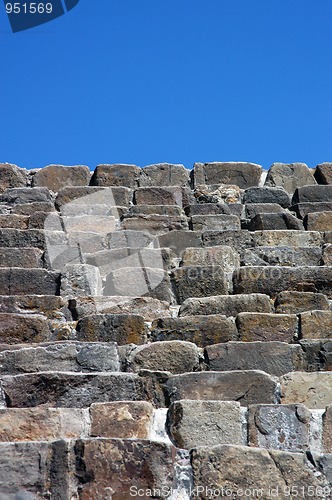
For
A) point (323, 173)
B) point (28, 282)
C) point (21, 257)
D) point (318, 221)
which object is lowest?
point (28, 282)

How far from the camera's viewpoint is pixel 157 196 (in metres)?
8.42

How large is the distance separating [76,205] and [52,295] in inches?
84.3

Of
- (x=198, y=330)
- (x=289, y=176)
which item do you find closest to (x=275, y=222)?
(x=289, y=176)

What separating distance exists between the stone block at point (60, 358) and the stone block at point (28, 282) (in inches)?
44.2

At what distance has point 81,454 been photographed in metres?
4.02

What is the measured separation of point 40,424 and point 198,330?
140 cm

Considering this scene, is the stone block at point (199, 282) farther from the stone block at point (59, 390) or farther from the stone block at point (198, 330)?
the stone block at point (59, 390)

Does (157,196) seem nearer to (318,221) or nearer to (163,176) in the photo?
(163,176)

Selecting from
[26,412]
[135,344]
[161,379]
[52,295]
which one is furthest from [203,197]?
[26,412]

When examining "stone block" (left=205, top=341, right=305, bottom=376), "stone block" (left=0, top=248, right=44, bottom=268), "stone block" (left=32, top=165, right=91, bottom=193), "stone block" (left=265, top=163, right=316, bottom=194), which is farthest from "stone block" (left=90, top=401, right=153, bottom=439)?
"stone block" (left=265, top=163, right=316, bottom=194)

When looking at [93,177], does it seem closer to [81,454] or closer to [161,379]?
[161,379]

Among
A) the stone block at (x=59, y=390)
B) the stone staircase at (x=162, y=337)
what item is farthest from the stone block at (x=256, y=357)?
the stone block at (x=59, y=390)

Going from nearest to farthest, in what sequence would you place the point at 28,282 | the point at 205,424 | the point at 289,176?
the point at 205,424
the point at 28,282
the point at 289,176

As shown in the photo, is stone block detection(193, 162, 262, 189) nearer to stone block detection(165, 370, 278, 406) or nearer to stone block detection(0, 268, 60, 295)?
stone block detection(0, 268, 60, 295)
